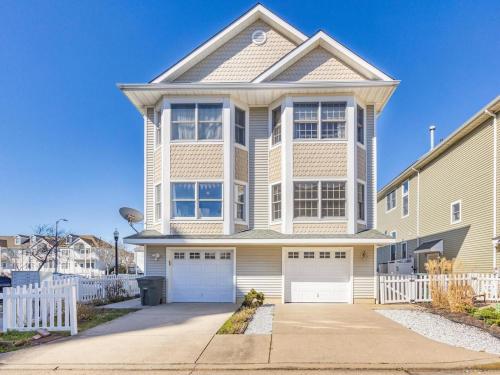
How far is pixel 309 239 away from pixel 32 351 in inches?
364

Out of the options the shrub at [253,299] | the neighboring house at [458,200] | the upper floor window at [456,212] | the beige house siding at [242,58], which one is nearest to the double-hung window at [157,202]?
the beige house siding at [242,58]

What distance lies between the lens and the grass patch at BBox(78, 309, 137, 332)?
1037cm

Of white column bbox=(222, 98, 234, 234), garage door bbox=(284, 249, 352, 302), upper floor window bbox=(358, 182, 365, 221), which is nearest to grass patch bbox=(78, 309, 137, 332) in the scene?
white column bbox=(222, 98, 234, 234)

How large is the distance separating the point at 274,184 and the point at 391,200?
53.9 feet

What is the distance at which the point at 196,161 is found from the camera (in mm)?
15195

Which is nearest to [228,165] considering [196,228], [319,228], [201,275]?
[196,228]

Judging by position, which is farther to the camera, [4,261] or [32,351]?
[4,261]

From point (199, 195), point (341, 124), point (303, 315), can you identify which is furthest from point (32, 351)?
point (341, 124)

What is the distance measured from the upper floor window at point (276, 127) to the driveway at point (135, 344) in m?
7.13

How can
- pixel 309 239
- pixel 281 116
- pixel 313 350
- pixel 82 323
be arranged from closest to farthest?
pixel 313 350 < pixel 82 323 < pixel 309 239 < pixel 281 116

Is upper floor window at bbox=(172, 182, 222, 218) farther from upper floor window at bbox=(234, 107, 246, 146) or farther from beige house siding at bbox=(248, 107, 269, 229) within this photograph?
upper floor window at bbox=(234, 107, 246, 146)

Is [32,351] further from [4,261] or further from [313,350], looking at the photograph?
[4,261]

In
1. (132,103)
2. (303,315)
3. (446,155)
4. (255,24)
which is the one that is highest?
(255,24)

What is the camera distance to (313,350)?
745 centimetres
